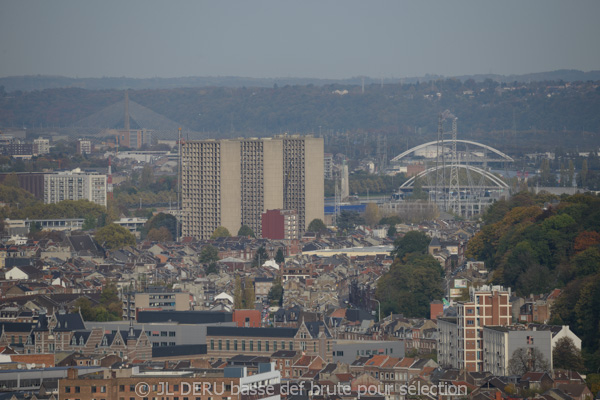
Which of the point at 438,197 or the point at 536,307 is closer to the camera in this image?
the point at 536,307

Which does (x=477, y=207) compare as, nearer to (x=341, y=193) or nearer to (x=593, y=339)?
(x=341, y=193)

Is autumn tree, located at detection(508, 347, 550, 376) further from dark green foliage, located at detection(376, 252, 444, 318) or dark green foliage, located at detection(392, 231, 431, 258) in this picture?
dark green foliage, located at detection(392, 231, 431, 258)

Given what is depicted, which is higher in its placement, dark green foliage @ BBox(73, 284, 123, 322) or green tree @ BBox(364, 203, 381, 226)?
green tree @ BBox(364, 203, 381, 226)

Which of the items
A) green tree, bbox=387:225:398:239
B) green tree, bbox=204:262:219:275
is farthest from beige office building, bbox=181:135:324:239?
green tree, bbox=204:262:219:275

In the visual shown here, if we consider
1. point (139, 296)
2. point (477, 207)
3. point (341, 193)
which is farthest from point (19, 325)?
point (341, 193)

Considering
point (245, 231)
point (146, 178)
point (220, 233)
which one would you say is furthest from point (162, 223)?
point (146, 178)

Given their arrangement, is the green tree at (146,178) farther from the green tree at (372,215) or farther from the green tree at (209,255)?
the green tree at (209,255)

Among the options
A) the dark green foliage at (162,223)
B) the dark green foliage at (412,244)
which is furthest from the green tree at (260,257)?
the dark green foliage at (162,223)
